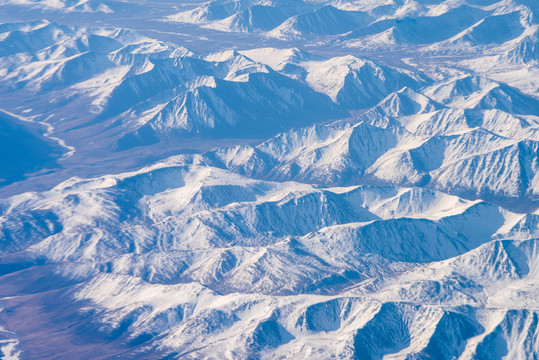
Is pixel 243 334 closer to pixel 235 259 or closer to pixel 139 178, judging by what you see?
pixel 235 259

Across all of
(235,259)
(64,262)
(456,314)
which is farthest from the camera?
(64,262)

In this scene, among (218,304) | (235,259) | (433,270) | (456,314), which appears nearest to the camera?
(456,314)

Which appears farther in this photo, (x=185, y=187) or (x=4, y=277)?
(x=185, y=187)

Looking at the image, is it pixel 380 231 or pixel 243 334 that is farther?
pixel 380 231

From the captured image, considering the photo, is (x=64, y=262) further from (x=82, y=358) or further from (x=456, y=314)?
(x=456, y=314)

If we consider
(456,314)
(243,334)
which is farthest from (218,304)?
(456,314)

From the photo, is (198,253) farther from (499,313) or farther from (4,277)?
(499,313)

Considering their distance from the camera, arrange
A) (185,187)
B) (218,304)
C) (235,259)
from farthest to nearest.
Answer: (185,187)
(235,259)
(218,304)

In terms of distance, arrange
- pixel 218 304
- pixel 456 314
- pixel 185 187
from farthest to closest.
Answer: pixel 185 187, pixel 218 304, pixel 456 314

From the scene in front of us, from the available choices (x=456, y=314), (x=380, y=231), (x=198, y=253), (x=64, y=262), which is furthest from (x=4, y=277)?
(x=456, y=314)
